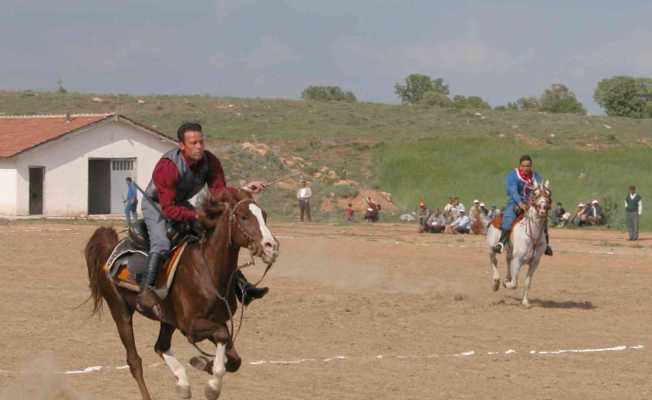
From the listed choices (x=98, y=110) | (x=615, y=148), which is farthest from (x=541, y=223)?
(x=98, y=110)

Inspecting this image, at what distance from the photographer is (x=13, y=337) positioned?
49.7 feet

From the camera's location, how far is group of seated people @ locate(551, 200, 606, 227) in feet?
149

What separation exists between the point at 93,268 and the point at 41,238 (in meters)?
22.3

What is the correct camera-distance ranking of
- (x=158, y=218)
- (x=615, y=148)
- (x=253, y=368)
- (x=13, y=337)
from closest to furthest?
(x=158, y=218)
(x=253, y=368)
(x=13, y=337)
(x=615, y=148)

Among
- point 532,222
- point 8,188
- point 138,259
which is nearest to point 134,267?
point 138,259

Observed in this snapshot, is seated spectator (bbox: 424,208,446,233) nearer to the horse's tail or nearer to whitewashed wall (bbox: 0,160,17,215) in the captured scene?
whitewashed wall (bbox: 0,160,17,215)

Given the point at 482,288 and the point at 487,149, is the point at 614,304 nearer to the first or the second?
the point at 482,288

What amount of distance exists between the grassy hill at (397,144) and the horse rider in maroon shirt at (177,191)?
3709cm

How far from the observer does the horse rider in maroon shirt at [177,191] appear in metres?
10.2

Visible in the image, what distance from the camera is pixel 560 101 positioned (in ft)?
422

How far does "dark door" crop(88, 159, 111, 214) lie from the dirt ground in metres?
20.7

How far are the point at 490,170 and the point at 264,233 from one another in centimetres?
5175

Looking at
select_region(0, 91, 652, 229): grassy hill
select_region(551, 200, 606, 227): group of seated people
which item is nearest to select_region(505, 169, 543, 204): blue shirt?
select_region(551, 200, 606, 227): group of seated people

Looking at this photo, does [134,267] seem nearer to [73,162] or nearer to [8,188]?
[8,188]
